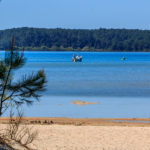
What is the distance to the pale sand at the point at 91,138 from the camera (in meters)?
11.5

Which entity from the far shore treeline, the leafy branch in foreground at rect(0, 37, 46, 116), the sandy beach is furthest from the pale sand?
the far shore treeline

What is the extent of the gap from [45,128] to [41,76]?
5548mm

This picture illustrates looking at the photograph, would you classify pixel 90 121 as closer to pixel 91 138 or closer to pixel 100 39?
pixel 91 138

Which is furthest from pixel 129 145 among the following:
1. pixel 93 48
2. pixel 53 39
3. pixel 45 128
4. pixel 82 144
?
pixel 93 48

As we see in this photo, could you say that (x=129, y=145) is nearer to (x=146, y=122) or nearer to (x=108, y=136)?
(x=108, y=136)

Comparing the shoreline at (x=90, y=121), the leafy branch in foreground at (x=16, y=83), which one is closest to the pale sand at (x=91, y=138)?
the shoreline at (x=90, y=121)

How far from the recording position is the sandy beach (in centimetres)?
1155

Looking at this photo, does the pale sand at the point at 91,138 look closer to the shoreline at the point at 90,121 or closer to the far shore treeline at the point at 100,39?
the shoreline at the point at 90,121

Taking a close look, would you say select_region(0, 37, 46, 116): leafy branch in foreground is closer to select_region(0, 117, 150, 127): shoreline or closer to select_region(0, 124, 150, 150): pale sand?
select_region(0, 124, 150, 150): pale sand

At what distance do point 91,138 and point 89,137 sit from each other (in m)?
0.16

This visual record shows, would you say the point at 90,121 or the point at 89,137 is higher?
the point at 89,137

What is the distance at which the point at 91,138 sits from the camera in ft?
41.9

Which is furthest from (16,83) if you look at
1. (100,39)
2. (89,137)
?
(100,39)

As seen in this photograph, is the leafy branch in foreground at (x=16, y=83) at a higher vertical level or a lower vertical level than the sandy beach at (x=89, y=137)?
higher
